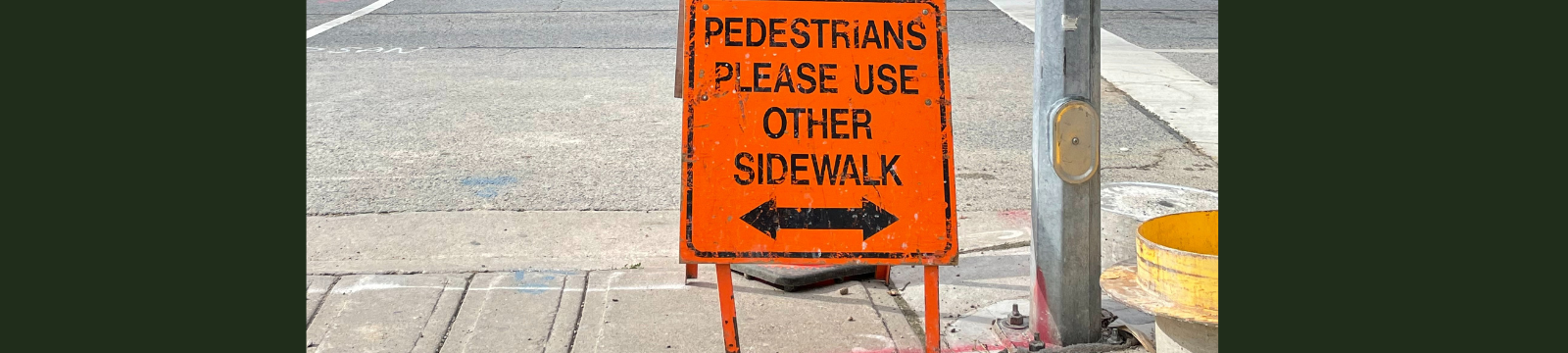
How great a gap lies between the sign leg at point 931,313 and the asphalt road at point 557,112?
2.50m

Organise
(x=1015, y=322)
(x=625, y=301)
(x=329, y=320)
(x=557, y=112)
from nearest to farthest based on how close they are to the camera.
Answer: (x=1015, y=322) → (x=329, y=320) → (x=625, y=301) → (x=557, y=112)

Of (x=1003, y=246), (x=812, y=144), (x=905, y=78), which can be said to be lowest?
(x=1003, y=246)

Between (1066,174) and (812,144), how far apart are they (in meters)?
0.83

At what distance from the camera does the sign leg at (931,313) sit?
4219mm

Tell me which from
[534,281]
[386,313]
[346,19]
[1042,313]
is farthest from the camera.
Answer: [346,19]

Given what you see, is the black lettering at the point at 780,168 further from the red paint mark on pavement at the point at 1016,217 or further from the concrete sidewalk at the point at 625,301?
the red paint mark on pavement at the point at 1016,217

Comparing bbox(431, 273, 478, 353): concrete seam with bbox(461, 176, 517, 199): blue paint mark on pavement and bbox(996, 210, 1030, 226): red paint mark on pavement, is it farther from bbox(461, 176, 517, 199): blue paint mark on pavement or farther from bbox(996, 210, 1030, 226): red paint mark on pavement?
bbox(996, 210, 1030, 226): red paint mark on pavement

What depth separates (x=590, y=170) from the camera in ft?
24.9

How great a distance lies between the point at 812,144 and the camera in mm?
4168

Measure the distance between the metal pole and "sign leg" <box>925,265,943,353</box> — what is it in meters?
0.40

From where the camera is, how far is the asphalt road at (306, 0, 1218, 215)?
7156 mm

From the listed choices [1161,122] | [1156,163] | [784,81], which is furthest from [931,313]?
[1161,122]

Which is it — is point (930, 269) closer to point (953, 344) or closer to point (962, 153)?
point (953, 344)

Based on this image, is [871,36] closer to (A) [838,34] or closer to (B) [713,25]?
(A) [838,34]
